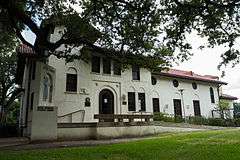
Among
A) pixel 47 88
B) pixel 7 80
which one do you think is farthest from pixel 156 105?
pixel 7 80

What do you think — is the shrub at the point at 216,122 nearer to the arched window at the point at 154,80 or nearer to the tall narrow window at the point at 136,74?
the arched window at the point at 154,80

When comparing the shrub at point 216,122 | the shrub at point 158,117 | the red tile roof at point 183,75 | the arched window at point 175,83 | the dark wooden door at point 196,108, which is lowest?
the shrub at point 216,122

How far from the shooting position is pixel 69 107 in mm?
21859

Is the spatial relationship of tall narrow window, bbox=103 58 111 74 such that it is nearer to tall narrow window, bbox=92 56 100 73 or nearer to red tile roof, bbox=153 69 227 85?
tall narrow window, bbox=92 56 100 73

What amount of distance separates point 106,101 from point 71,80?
12.1 feet

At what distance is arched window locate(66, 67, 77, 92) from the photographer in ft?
73.5

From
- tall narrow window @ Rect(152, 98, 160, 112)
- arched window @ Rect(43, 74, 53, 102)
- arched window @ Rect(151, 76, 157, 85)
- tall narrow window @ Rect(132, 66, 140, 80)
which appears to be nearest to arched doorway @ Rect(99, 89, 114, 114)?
tall narrow window @ Rect(132, 66, 140, 80)

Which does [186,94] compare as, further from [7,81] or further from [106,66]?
[7,81]

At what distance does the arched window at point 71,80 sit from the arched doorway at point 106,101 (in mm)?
2557

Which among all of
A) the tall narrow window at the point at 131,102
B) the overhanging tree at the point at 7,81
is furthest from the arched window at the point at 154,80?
the overhanging tree at the point at 7,81

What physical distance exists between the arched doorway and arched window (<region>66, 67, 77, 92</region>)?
8.39 feet

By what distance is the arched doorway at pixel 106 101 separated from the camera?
78.8 feet

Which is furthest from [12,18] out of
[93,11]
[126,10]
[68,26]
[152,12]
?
[152,12]

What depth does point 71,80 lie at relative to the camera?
22.6m
